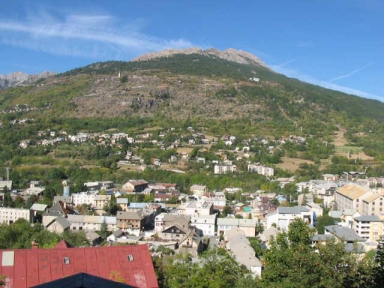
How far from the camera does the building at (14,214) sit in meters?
36.5

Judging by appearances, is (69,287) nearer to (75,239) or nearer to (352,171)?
(75,239)

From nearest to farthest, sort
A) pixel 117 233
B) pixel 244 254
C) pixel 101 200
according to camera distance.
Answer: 1. pixel 244 254
2. pixel 117 233
3. pixel 101 200

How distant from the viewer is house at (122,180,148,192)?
47912 mm

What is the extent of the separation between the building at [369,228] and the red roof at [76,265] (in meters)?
22.7

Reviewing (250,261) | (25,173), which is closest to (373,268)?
(250,261)

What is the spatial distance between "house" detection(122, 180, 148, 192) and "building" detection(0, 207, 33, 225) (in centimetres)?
1281

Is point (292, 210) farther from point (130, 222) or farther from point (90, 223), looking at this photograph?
point (90, 223)

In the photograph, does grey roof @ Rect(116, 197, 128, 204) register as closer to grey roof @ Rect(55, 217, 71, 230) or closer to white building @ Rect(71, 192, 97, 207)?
white building @ Rect(71, 192, 97, 207)

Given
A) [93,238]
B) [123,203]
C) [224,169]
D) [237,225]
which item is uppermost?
[224,169]

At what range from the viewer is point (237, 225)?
33.2 m

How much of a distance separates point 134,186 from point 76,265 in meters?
35.4

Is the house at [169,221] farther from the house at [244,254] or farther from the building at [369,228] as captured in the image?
the building at [369,228]

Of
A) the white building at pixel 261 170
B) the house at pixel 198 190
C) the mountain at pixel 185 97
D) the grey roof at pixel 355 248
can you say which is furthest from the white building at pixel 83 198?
the mountain at pixel 185 97

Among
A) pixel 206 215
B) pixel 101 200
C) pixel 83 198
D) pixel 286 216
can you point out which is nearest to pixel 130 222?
pixel 206 215
